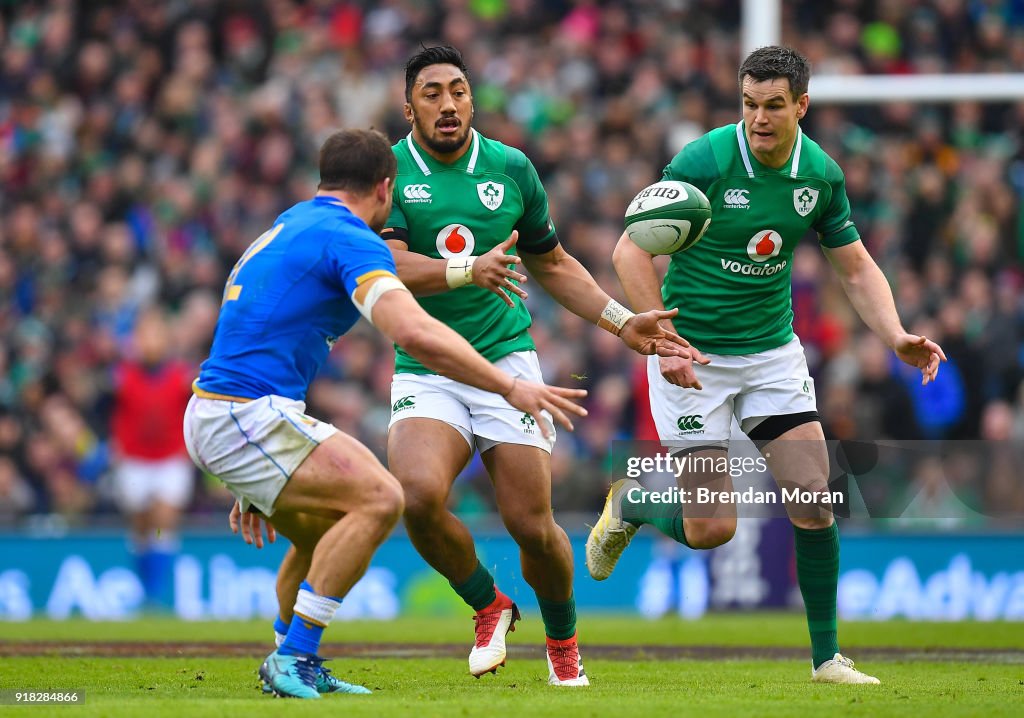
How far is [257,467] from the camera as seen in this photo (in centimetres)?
653

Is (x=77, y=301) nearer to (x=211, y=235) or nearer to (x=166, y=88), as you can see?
(x=211, y=235)

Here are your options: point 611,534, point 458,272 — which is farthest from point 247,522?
point 611,534

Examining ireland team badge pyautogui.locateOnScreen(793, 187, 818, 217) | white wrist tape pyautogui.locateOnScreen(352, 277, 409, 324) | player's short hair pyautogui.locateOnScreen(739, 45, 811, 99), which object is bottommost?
white wrist tape pyautogui.locateOnScreen(352, 277, 409, 324)

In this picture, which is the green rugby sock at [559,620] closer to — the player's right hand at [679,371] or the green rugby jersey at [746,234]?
the player's right hand at [679,371]

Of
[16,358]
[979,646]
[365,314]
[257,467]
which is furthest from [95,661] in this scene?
[16,358]

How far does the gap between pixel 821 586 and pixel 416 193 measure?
111 inches

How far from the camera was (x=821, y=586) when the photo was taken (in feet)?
25.5

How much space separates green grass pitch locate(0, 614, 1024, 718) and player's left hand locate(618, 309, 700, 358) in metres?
1.63

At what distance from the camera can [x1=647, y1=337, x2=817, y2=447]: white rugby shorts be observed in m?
8.09

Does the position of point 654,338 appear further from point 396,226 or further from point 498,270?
point 396,226

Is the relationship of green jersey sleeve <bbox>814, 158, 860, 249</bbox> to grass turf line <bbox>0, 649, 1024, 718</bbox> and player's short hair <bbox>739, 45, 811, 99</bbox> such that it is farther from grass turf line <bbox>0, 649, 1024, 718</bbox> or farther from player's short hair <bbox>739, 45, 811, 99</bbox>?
grass turf line <bbox>0, 649, 1024, 718</bbox>

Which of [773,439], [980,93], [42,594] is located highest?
[980,93]

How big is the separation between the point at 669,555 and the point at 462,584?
22.5ft

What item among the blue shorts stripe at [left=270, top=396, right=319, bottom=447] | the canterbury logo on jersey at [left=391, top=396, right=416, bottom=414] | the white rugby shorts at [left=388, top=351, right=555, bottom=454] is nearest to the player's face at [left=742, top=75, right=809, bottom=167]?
the white rugby shorts at [left=388, top=351, right=555, bottom=454]
